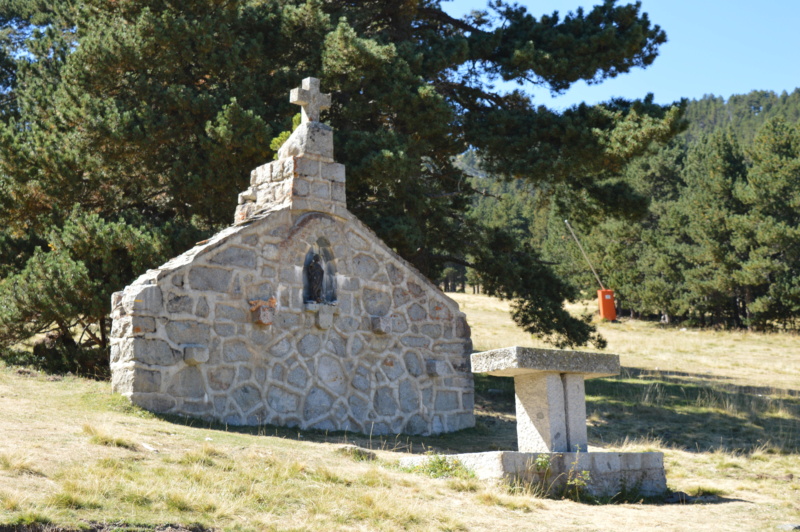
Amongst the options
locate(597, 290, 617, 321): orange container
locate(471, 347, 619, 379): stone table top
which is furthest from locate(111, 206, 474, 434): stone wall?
locate(471, 347, 619, 379): stone table top

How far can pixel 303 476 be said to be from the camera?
7.04 metres

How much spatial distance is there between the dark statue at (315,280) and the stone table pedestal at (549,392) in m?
3.25

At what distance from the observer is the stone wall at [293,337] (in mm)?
9992

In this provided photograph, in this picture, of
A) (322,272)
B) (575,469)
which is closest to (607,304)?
(322,272)

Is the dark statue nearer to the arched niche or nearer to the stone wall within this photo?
the arched niche

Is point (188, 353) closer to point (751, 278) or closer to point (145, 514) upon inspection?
point (145, 514)

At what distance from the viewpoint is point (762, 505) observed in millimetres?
8430

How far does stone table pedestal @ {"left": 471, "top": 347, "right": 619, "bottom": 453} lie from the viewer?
8609mm

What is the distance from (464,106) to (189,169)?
6231 millimetres

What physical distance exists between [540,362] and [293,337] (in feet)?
12.8

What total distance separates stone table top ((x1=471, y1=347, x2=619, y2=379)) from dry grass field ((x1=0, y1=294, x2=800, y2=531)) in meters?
1.25

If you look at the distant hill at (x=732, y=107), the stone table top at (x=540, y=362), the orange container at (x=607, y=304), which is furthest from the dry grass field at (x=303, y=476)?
the distant hill at (x=732, y=107)

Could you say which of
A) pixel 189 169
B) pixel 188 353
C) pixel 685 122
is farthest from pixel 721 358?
pixel 188 353

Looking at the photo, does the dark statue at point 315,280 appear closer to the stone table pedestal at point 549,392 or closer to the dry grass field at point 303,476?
the dry grass field at point 303,476
